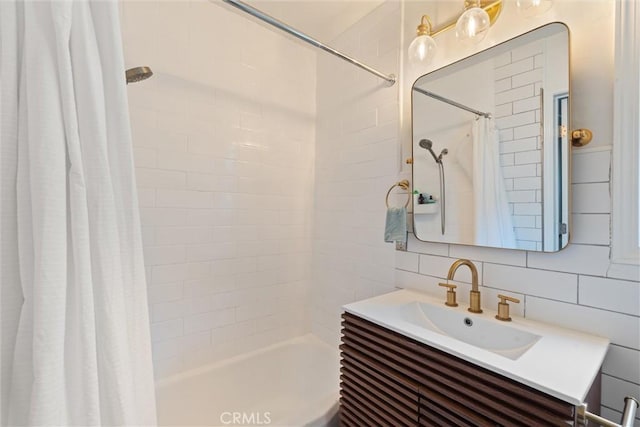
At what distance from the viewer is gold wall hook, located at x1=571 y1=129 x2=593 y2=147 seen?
0.93 metres

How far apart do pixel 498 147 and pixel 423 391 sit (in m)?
0.93

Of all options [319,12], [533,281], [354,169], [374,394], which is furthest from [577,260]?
[319,12]

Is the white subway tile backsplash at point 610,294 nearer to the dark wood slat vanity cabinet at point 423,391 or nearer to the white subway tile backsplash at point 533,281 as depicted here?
the white subway tile backsplash at point 533,281

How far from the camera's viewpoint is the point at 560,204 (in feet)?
3.20

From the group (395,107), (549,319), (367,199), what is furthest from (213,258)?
(549,319)

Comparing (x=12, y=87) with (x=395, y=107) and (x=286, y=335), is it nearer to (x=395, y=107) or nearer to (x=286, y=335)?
(x=395, y=107)

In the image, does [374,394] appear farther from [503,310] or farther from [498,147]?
[498,147]

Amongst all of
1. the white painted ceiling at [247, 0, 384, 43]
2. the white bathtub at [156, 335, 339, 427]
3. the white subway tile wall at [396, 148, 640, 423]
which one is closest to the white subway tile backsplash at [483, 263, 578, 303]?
the white subway tile wall at [396, 148, 640, 423]

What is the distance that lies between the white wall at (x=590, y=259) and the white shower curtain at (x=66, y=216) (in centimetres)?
128

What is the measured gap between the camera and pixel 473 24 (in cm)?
114

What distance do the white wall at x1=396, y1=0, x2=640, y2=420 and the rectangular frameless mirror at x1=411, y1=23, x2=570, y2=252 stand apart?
4 cm

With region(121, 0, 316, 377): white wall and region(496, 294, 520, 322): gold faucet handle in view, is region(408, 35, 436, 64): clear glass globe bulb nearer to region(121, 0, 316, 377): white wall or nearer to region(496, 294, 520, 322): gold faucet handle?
region(121, 0, 316, 377): white wall

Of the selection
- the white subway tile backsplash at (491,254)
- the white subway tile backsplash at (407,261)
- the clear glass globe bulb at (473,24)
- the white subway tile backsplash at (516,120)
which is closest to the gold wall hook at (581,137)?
the white subway tile backsplash at (516,120)

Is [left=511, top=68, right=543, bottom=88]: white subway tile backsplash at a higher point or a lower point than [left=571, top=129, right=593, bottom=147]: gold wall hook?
higher
